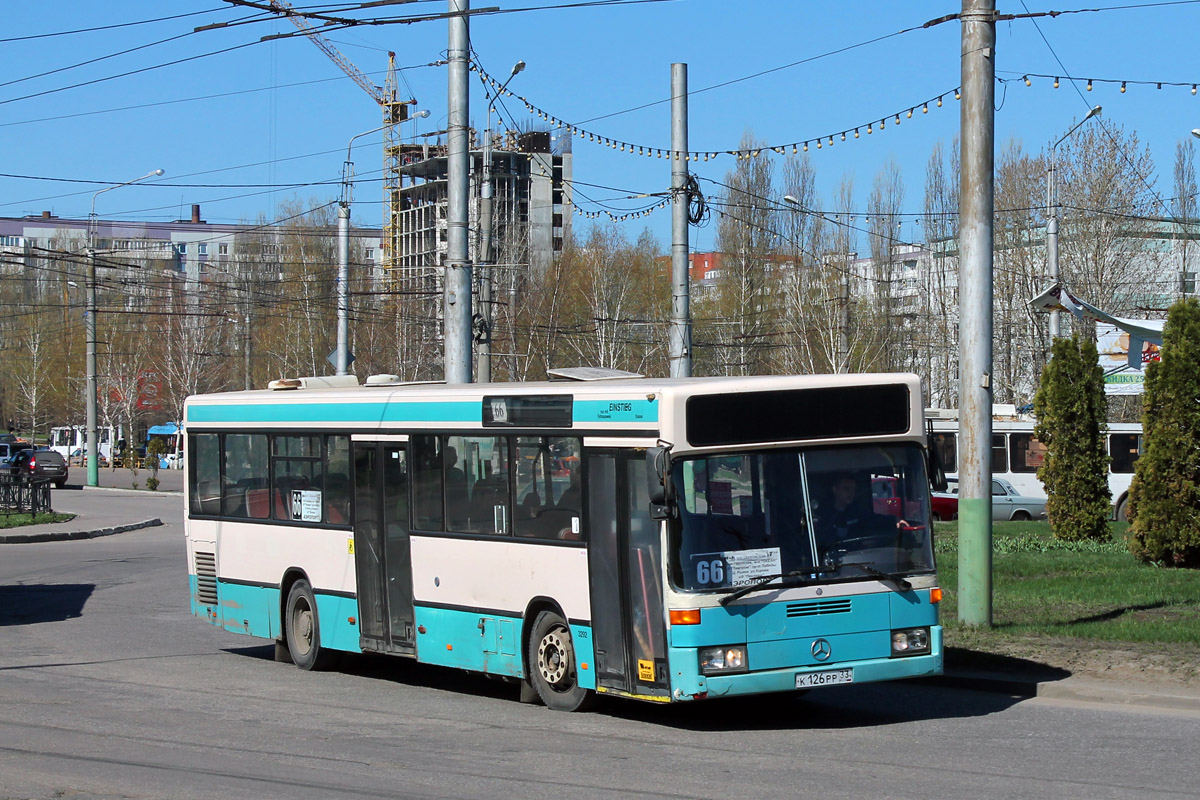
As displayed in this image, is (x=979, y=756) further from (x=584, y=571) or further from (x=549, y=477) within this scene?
(x=549, y=477)

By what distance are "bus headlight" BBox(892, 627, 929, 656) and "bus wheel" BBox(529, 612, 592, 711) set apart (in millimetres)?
2241

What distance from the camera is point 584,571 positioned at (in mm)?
9914

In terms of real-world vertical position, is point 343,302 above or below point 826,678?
above

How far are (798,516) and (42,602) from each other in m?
13.0

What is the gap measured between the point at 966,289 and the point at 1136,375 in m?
27.9

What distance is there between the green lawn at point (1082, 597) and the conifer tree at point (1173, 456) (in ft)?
1.42

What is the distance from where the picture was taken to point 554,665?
10320 mm

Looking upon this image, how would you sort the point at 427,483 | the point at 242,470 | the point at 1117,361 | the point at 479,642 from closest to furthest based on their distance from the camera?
the point at 479,642 → the point at 427,483 → the point at 242,470 → the point at 1117,361

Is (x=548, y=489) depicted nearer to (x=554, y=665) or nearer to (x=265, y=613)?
(x=554, y=665)

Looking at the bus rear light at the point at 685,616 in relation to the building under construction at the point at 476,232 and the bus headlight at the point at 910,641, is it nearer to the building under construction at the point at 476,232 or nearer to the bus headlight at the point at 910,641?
the bus headlight at the point at 910,641

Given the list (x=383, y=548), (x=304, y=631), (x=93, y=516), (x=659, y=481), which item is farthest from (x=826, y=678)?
(x=93, y=516)

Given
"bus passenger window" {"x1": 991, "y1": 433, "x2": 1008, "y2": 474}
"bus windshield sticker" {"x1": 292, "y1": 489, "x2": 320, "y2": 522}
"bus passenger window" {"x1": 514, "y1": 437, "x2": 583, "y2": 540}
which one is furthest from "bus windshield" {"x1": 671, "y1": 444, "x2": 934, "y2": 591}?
"bus passenger window" {"x1": 991, "y1": 433, "x2": 1008, "y2": 474}

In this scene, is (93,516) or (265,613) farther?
(93,516)

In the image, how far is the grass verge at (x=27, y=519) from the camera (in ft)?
106
